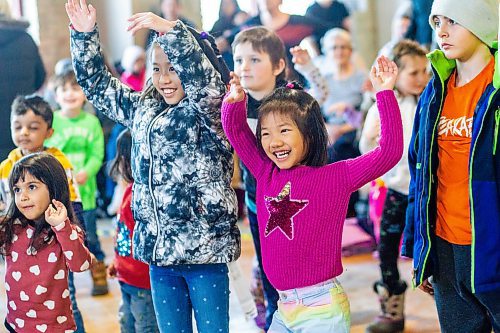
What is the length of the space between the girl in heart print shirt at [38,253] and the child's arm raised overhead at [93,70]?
12.3 inches

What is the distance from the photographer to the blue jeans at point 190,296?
2807 mm

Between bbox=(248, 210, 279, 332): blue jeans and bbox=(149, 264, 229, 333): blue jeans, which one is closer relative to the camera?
bbox=(149, 264, 229, 333): blue jeans

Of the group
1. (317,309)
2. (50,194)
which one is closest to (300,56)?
(50,194)

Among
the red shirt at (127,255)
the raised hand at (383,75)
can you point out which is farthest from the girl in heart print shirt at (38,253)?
the raised hand at (383,75)

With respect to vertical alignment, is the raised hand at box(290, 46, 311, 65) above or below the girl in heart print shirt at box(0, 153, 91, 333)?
above

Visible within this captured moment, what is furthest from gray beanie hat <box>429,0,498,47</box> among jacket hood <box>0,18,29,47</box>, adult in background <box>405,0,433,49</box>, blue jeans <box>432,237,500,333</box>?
adult in background <box>405,0,433,49</box>

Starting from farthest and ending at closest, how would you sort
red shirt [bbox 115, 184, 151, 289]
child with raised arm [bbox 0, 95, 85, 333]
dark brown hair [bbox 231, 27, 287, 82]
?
child with raised arm [bbox 0, 95, 85, 333]
dark brown hair [bbox 231, 27, 287, 82]
red shirt [bbox 115, 184, 151, 289]

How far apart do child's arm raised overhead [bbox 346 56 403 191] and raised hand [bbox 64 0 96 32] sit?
0.99 metres

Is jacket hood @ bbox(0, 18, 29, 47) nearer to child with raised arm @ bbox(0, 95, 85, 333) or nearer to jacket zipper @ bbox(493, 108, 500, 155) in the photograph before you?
child with raised arm @ bbox(0, 95, 85, 333)

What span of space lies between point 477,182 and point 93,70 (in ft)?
4.35

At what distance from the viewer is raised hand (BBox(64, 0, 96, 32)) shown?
2.87 meters

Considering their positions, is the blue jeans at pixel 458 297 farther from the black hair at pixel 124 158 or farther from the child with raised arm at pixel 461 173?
the black hair at pixel 124 158

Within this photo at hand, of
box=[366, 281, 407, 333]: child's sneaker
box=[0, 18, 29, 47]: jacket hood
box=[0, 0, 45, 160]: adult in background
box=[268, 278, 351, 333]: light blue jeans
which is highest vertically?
box=[0, 18, 29, 47]: jacket hood

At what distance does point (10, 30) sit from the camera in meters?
4.59
